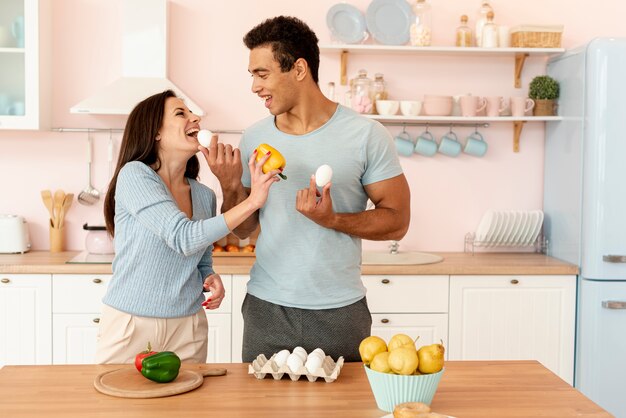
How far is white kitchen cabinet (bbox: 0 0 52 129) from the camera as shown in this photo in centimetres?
373

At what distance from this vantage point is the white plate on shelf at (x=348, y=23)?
397 centimetres

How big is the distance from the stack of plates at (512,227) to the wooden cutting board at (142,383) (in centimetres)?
240

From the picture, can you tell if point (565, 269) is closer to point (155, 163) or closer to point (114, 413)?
point (155, 163)

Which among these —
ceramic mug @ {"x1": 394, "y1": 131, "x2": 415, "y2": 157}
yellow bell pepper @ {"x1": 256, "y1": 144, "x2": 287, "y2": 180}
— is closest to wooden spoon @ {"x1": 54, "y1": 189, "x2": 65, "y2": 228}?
ceramic mug @ {"x1": 394, "y1": 131, "x2": 415, "y2": 157}

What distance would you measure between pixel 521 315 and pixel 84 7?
2533mm

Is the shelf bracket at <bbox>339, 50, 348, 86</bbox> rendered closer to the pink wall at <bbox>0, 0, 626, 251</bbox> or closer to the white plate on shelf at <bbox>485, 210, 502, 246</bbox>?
the pink wall at <bbox>0, 0, 626, 251</bbox>

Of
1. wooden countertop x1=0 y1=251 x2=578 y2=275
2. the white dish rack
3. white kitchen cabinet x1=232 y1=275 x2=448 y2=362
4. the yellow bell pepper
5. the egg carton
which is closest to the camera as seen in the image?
the egg carton

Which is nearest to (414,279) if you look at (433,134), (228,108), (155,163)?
(433,134)

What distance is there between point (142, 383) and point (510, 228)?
2.64 meters

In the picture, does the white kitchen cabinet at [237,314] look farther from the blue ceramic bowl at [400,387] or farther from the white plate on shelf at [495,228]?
the blue ceramic bowl at [400,387]

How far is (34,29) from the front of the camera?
12.2 feet

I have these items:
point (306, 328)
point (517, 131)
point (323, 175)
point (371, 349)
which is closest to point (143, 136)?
point (323, 175)

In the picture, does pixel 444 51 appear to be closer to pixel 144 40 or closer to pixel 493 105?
pixel 493 105

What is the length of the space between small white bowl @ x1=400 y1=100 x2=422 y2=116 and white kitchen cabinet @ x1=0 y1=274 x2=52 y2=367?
70.5 inches
